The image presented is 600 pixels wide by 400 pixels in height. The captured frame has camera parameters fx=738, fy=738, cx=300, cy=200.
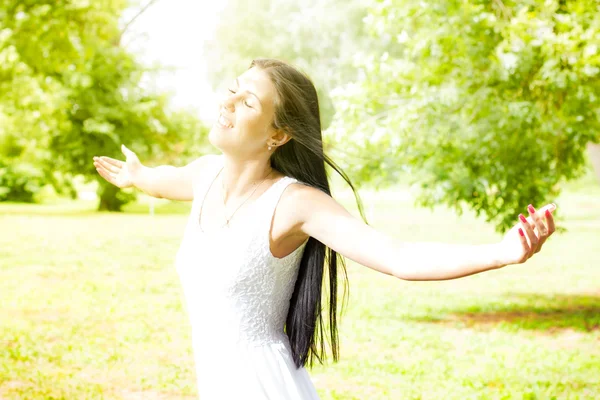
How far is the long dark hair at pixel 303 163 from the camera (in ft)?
6.38

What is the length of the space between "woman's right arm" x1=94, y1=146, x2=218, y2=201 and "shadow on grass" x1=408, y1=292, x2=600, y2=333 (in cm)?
551

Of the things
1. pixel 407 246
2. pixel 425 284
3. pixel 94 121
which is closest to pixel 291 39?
pixel 94 121

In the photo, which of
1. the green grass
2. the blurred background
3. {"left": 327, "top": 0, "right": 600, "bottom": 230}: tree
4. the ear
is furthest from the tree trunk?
the ear

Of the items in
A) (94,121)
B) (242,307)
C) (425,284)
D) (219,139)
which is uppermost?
(219,139)

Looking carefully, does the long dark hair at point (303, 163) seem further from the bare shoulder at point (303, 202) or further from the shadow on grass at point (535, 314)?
the shadow on grass at point (535, 314)

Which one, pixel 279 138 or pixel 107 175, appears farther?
pixel 107 175

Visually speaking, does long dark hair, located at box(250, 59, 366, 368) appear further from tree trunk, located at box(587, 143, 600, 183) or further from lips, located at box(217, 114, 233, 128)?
tree trunk, located at box(587, 143, 600, 183)

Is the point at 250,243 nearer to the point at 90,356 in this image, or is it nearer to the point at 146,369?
the point at 146,369

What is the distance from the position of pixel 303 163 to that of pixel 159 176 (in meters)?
0.64

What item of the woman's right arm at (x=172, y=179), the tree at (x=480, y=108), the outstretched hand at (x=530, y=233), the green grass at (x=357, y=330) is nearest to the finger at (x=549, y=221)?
the outstretched hand at (x=530, y=233)

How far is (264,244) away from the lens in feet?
6.26

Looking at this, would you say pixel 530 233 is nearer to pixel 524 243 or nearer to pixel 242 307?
pixel 524 243

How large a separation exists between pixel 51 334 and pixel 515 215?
435cm

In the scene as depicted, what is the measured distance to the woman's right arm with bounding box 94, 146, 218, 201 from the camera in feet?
7.73
